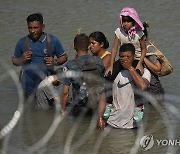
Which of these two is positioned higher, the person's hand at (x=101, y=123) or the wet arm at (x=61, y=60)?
the wet arm at (x=61, y=60)

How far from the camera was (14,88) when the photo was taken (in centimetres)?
1206

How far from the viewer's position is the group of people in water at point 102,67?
9.85m

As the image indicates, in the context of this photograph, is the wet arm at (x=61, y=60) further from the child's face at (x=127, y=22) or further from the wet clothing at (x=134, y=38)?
the child's face at (x=127, y=22)

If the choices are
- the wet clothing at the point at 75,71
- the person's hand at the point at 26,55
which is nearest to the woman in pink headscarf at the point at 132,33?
the wet clothing at the point at 75,71

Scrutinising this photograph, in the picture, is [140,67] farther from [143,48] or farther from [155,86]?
[155,86]

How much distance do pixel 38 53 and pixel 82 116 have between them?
1242 mm

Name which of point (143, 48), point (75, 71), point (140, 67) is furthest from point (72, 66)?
point (143, 48)

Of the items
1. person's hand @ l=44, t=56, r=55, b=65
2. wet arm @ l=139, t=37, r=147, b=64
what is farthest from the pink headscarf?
person's hand @ l=44, t=56, r=55, b=65

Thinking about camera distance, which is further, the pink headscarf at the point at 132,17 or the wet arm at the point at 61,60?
the wet arm at the point at 61,60

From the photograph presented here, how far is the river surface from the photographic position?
9.34 m

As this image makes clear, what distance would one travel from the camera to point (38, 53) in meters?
10.9

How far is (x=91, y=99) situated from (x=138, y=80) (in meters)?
0.80

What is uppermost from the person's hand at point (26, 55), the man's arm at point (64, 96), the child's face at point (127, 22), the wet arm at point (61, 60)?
the child's face at point (127, 22)

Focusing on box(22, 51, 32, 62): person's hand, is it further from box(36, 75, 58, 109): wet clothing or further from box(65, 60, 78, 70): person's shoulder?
box(65, 60, 78, 70): person's shoulder
